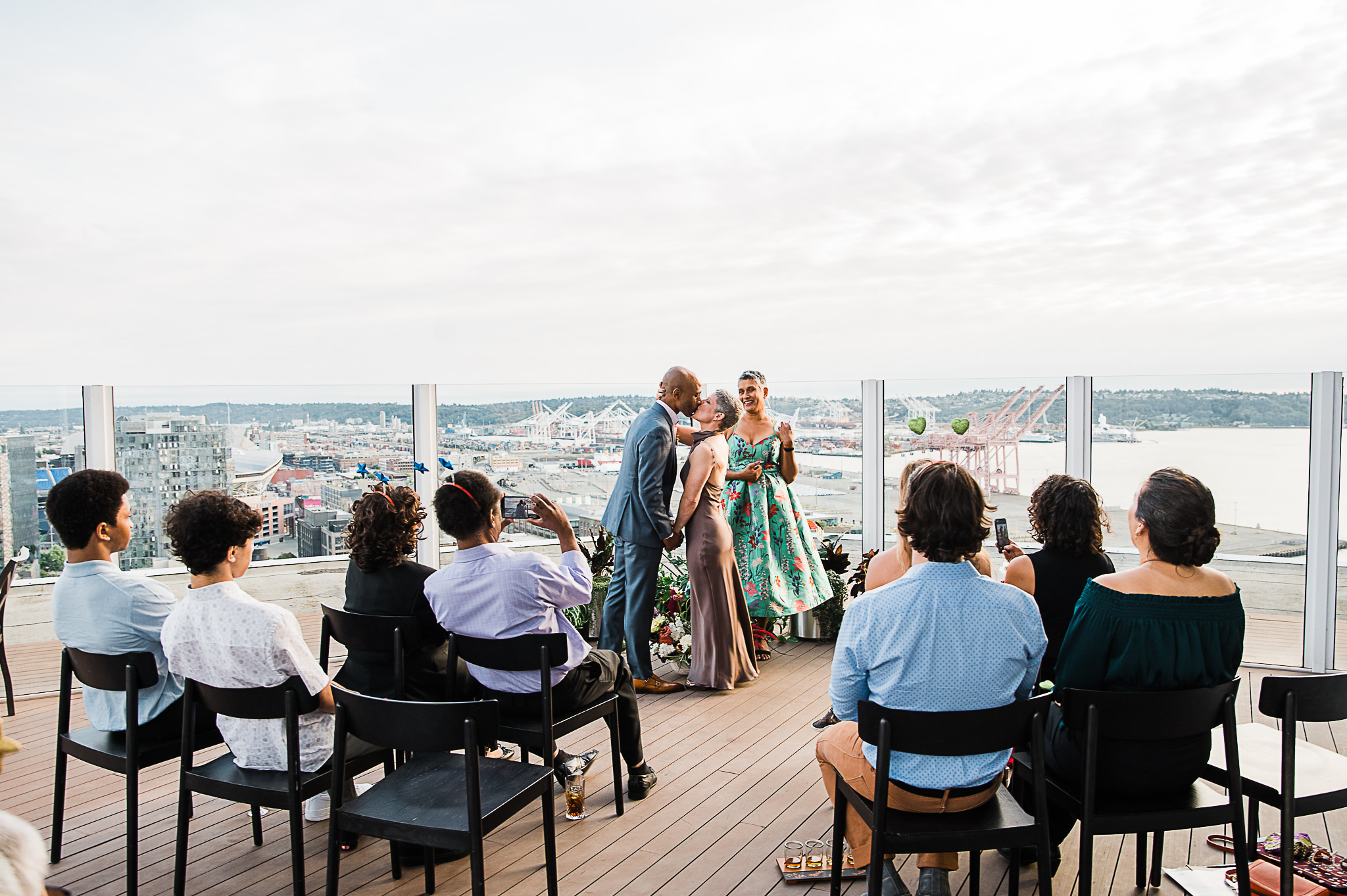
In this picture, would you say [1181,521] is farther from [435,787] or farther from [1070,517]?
[435,787]

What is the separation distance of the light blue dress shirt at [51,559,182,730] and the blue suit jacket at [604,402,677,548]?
2266mm

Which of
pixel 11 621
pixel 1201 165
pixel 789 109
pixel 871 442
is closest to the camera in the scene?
pixel 11 621

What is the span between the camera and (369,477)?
5355 millimetres

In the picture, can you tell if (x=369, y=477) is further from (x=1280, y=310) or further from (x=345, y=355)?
(x=1280, y=310)

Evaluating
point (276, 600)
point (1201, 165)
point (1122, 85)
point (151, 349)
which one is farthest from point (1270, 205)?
point (151, 349)

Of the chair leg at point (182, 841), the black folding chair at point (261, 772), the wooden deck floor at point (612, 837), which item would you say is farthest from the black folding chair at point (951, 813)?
the chair leg at point (182, 841)

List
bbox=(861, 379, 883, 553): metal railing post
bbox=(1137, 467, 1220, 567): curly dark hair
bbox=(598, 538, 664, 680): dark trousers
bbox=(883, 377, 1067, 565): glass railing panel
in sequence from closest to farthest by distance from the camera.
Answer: bbox=(1137, 467, 1220, 567): curly dark hair → bbox=(598, 538, 664, 680): dark trousers → bbox=(883, 377, 1067, 565): glass railing panel → bbox=(861, 379, 883, 553): metal railing post

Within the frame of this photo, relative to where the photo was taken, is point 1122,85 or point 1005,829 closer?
point 1005,829

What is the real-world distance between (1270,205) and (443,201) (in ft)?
31.4

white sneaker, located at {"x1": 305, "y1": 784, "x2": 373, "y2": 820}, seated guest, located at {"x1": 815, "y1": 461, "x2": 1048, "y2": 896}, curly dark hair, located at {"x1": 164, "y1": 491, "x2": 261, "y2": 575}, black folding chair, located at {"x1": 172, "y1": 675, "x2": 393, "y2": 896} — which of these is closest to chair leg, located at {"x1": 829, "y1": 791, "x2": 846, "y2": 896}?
seated guest, located at {"x1": 815, "y1": 461, "x2": 1048, "y2": 896}

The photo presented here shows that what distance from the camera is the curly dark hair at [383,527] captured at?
2.96 metres

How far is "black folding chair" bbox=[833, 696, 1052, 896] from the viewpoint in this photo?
201 cm

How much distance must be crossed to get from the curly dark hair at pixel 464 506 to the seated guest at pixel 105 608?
3.02ft

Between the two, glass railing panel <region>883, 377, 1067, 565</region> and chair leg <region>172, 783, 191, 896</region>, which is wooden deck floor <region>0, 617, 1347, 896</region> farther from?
glass railing panel <region>883, 377, 1067, 565</region>
